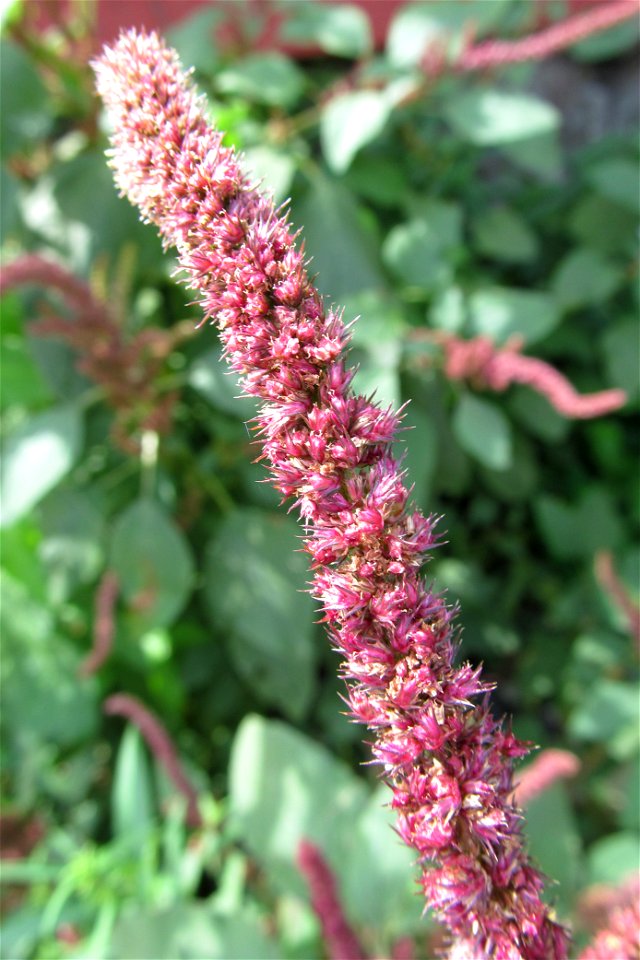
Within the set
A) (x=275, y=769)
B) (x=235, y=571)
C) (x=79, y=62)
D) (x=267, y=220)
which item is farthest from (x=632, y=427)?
(x=267, y=220)

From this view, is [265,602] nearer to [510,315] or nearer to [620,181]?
[510,315]

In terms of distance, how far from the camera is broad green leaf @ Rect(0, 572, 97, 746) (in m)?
1.34

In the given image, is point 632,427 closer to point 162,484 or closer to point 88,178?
point 162,484

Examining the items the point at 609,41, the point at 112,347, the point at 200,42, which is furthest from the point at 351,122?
the point at 609,41

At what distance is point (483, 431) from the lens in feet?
3.95

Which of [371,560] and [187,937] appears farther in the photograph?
[187,937]

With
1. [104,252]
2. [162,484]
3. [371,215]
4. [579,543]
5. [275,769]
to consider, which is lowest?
[579,543]

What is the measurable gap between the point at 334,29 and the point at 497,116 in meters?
0.33

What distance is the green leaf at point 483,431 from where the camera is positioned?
119 centimetres

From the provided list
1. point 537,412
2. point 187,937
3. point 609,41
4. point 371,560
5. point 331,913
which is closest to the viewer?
point 371,560

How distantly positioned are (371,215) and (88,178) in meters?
0.57

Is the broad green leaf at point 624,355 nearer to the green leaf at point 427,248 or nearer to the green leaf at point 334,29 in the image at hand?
the green leaf at point 427,248

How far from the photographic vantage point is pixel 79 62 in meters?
1.25

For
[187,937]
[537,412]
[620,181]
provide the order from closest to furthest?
[187,937]
[620,181]
[537,412]
